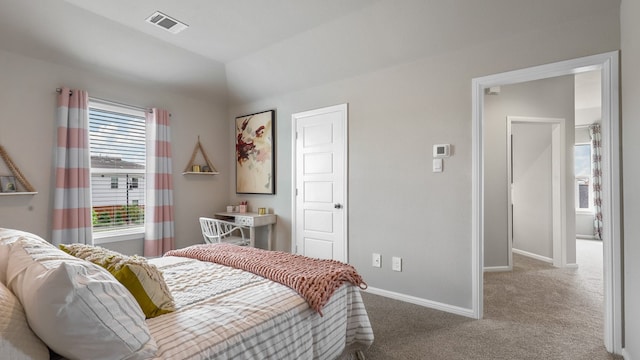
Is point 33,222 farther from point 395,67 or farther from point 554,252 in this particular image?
point 554,252

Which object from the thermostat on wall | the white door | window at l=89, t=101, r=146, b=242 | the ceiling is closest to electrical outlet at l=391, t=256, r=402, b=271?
the white door

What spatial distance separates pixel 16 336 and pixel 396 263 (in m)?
2.85

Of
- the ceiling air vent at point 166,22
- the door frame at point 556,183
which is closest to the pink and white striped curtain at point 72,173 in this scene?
the ceiling air vent at point 166,22

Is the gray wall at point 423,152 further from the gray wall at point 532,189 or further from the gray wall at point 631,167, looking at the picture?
the gray wall at point 532,189

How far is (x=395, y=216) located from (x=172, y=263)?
207 centimetres

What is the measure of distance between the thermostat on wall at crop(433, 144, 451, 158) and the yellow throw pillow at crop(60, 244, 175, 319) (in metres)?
2.44

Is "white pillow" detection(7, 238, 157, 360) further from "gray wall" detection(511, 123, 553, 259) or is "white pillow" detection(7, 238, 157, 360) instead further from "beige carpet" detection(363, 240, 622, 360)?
"gray wall" detection(511, 123, 553, 259)

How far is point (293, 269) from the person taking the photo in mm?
1891

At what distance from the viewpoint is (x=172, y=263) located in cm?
218

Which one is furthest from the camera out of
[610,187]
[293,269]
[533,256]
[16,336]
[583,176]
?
[583,176]

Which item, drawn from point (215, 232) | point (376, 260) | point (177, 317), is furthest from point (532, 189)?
point (177, 317)

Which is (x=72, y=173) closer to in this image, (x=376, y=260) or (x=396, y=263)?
(x=376, y=260)

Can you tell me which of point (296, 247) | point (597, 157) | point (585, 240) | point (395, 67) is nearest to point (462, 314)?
point (296, 247)

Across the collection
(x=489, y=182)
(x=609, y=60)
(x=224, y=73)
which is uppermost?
(x=224, y=73)
